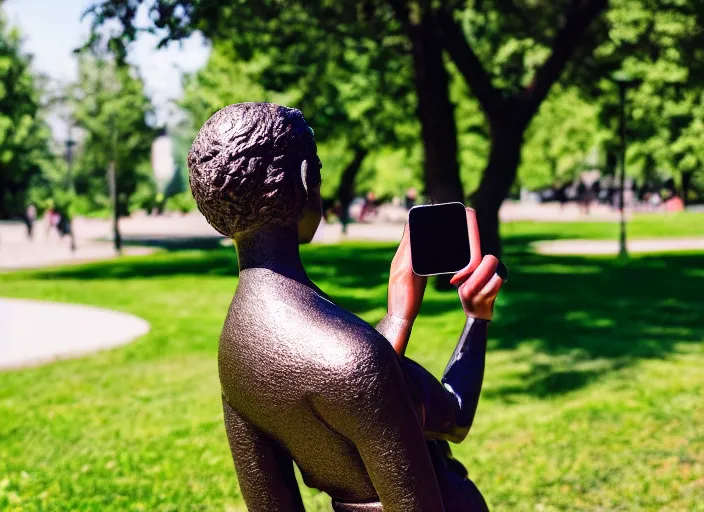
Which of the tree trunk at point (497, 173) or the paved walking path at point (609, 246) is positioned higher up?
the tree trunk at point (497, 173)

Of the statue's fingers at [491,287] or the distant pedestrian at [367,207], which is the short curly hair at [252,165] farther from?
the distant pedestrian at [367,207]

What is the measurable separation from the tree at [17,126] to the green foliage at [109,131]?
327 cm

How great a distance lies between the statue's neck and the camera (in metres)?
1.99

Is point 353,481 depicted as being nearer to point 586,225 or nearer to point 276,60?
point 276,60

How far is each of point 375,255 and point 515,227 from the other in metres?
15.7

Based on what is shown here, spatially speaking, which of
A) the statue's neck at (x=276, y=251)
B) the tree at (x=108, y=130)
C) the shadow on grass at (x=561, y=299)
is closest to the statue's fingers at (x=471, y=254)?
the statue's neck at (x=276, y=251)

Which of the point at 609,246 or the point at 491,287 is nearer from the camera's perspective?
the point at 491,287

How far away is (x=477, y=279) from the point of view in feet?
7.08

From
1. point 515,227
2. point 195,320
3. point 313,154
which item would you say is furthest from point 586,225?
point 313,154

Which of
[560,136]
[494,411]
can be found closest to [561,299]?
[494,411]

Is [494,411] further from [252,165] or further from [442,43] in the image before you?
[442,43]

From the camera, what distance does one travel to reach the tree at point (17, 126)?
143 ft

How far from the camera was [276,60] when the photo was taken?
77.2 feet

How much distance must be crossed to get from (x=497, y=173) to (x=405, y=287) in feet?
40.8
